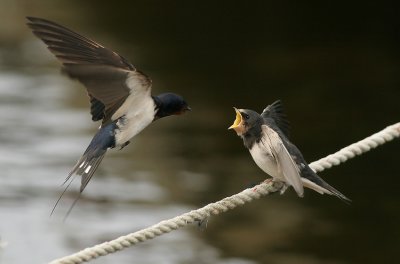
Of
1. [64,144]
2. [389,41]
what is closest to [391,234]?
[64,144]

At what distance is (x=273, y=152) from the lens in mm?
2910

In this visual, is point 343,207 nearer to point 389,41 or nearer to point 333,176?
point 333,176

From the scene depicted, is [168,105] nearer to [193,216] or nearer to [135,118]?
[135,118]

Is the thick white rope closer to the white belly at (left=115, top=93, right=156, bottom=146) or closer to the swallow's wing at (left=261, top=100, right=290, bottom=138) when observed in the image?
the swallow's wing at (left=261, top=100, right=290, bottom=138)

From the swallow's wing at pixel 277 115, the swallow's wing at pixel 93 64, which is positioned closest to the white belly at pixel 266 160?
the swallow's wing at pixel 277 115

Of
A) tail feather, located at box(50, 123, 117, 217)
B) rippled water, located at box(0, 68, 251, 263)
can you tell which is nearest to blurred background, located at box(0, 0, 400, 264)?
rippled water, located at box(0, 68, 251, 263)

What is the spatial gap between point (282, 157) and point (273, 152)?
0.03 metres

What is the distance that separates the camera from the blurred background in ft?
17.4

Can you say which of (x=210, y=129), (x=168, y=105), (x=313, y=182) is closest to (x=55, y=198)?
(x=210, y=129)

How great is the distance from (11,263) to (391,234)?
5.81 ft

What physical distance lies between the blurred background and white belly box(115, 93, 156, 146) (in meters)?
1.59

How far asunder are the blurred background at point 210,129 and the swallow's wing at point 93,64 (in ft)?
5.68

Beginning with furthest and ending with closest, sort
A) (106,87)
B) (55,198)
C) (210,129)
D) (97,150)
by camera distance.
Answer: (210,129) → (55,198) → (97,150) → (106,87)

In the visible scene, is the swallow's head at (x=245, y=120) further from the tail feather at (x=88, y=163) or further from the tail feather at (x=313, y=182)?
the tail feather at (x=88, y=163)
